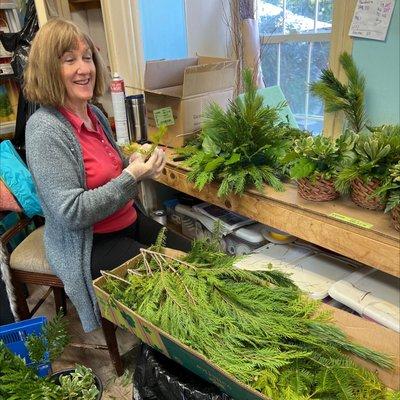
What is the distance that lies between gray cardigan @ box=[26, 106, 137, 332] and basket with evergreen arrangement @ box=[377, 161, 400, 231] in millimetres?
822

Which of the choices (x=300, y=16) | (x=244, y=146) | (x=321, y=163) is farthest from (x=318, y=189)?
(x=300, y=16)

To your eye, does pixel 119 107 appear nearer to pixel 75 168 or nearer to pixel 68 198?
pixel 75 168

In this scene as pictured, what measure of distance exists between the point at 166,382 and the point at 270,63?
2000mm

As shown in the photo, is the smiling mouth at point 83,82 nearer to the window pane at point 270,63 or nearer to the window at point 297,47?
the window at point 297,47

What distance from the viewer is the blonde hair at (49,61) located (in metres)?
1.31

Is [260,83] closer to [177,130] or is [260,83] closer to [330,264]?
[177,130]

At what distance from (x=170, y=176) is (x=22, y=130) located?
1.09m

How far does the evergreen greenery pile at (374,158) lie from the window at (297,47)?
3.17 feet

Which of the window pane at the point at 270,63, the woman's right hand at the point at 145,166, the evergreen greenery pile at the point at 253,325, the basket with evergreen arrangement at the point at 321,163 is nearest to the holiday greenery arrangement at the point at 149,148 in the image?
the woman's right hand at the point at 145,166

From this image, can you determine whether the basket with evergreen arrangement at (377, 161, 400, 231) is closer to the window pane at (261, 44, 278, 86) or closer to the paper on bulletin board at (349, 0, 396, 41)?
the paper on bulletin board at (349, 0, 396, 41)

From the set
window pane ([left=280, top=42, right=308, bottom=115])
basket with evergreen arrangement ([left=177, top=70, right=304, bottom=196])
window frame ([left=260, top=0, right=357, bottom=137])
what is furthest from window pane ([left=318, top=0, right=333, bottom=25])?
basket with evergreen arrangement ([left=177, top=70, right=304, bottom=196])

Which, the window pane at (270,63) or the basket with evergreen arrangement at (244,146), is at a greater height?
the window pane at (270,63)

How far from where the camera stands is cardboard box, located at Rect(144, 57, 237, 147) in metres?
1.71

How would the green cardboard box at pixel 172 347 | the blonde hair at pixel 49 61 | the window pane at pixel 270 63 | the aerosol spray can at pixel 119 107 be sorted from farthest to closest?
the window pane at pixel 270 63 → the aerosol spray can at pixel 119 107 → the blonde hair at pixel 49 61 → the green cardboard box at pixel 172 347
